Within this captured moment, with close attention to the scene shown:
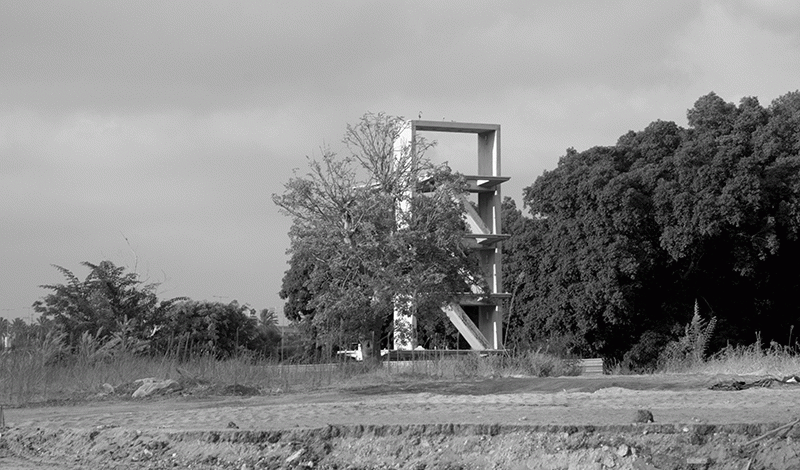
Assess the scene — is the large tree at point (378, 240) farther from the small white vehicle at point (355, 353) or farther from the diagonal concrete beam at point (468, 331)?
the diagonal concrete beam at point (468, 331)

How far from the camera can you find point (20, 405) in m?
14.7

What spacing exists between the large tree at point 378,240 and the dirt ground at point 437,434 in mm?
9922

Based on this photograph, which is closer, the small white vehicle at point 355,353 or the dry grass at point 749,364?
the dry grass at point 749,364

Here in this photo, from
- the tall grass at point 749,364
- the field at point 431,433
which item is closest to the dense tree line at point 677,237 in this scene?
the tall grass at point 749,364

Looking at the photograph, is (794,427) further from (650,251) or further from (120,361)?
(650,251)

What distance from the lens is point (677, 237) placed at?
35406mm

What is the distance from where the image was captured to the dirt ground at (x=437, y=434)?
7.39m

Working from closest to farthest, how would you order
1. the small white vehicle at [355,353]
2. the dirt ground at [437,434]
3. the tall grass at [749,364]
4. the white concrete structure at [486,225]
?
the dirt ground at [437,434] < the tall grass at [749,364] < the small white vehicle at [355,353] < the white concrete structure at [486,225]

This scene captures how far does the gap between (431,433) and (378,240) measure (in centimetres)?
1485

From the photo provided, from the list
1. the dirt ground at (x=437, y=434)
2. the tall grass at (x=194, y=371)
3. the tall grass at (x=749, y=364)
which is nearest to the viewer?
the dirt ground at (x=437, y=434)

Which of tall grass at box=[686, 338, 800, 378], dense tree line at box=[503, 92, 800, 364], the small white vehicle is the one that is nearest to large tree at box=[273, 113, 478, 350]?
the small white vehicle

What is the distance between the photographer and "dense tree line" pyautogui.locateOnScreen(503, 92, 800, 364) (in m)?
35.5

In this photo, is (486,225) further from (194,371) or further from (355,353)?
(194,371)

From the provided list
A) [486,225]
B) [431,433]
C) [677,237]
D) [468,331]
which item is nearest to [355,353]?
[468,331]
